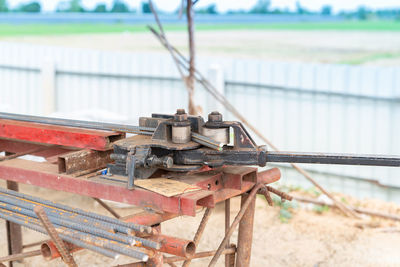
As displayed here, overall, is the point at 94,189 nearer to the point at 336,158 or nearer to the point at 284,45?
the point at 336,158

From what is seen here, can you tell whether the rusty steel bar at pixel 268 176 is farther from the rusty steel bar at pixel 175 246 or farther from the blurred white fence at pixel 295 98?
the blurred white fence at pixel 295 98

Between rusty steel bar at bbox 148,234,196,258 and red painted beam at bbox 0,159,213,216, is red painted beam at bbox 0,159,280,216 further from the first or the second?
rusty steel bar at bbox 148,234,196,258

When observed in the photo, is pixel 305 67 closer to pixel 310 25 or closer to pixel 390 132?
pixel 390 132

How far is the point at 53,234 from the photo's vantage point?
8.46 feet

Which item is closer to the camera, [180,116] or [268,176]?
[180,116]

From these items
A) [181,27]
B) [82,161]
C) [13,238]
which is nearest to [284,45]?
[181,27]

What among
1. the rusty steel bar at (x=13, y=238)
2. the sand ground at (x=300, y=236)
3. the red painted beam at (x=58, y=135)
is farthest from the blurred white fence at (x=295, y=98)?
the red painted beam at (x=58, y=135)

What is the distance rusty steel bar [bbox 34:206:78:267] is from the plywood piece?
0.54 metres

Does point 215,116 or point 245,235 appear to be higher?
point 215,116


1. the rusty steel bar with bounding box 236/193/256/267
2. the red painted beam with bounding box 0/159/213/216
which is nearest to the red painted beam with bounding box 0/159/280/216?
the red painted beam with bounding box 0/159/213/216

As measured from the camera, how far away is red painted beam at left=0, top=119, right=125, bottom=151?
342 cm

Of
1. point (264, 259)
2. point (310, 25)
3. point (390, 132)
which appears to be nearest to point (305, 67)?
point (390, 132)

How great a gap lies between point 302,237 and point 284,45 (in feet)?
99.0

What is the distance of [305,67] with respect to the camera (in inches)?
311
